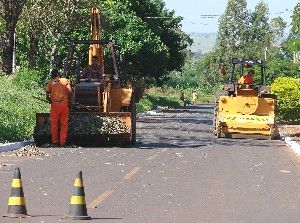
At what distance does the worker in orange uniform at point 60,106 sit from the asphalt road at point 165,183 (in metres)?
0.78

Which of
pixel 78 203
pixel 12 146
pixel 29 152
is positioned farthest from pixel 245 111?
pixel 78 203

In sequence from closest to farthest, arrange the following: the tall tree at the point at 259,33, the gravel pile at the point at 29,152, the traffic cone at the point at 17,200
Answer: the traffic cone at the point at 17,200, the gravel pile at the point at 29,152, the tall tree at the point at 259,33

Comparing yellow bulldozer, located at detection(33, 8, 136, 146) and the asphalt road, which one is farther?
yellow bulldozer, located at detection(33, 8, 136, 146)

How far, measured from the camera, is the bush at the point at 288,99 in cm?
4003

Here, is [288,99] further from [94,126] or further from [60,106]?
[60,106]

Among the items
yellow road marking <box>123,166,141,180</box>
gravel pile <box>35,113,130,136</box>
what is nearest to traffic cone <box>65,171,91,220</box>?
yellow road marking <box>123,166,141,180</box>

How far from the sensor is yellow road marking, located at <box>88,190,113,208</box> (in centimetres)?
1195

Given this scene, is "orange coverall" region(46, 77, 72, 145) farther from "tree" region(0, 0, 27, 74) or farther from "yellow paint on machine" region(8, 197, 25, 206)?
"tree" region(0, 0, 27, 74)

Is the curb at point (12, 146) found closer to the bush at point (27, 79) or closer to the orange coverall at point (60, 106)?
the orange coverall at point (60, 106)

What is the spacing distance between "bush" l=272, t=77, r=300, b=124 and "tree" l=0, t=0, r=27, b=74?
39.3 feet

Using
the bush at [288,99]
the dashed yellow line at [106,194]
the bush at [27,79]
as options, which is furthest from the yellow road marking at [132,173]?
the bush at [288,99]

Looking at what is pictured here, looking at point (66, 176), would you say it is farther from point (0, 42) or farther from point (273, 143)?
point (0, 42)

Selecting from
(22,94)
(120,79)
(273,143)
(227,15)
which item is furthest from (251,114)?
(227,15)

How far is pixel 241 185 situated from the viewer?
15.1 metres
